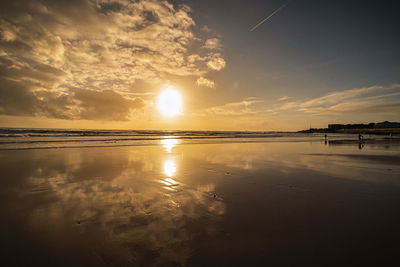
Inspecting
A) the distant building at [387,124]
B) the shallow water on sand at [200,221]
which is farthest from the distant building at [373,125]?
the shallow water on sand at [200,221]

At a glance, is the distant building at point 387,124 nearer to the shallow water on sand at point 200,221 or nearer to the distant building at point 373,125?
the distant building at point 373,125

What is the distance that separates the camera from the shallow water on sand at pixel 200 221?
308 centimetres

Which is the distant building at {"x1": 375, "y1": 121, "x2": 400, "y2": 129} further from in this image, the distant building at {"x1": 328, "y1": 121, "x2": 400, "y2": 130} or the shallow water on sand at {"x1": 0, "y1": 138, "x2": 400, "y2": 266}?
the shallow water on sand at {"x1": 0, "y1": 138, "x2": 400, "y2": 266}

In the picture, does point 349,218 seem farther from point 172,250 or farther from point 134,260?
point 134,260

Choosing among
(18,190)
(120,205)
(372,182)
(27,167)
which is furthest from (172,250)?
(27,167)

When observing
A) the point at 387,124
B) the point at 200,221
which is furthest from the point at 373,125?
the point at 200,221

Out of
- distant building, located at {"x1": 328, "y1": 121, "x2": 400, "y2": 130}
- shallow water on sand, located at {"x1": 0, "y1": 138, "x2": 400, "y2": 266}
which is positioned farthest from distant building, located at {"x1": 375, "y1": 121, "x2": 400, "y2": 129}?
shallow water on sand, located at {"x1": 0, "y1": 138, "x2": 400, "y2": 266}

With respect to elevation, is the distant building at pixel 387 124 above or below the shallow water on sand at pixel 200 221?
above

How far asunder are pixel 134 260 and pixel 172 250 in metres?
0.65

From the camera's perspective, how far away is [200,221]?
4.26m

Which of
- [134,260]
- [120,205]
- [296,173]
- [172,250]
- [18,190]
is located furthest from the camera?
[296,173]

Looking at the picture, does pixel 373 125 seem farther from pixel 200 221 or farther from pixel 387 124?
pixel 200 221

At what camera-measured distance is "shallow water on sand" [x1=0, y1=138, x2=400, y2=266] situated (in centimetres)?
308

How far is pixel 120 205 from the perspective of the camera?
5.16m
